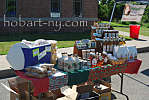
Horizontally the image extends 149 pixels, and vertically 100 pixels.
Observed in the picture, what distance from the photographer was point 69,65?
207 inches

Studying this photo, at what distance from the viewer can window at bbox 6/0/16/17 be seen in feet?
62.0

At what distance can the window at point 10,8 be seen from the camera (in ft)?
62.0

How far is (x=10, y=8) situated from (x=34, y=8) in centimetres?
198

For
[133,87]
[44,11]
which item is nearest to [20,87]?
[133,87]

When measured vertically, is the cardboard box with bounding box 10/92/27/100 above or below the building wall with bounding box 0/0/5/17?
below

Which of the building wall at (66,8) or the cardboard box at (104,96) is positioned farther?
the building wall at (66,8)

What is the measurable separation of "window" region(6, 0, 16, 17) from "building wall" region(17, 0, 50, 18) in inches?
14.7

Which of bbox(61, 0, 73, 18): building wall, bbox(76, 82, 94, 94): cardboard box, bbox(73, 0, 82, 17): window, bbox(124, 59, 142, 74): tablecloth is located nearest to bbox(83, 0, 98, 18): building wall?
bbox(73, 0, 82, 17): window

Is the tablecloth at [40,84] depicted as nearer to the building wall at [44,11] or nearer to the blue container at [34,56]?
the blue container at [34,56]

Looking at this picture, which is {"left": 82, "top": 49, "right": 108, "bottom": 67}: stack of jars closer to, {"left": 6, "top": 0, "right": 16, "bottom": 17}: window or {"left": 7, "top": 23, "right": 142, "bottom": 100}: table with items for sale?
{"left": 7, "top": 23, "right": 142, "bottom": 100}: table with items for sale

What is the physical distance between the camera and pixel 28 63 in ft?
16.3

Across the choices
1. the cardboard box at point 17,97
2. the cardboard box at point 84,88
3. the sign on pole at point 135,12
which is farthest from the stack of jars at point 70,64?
the sign on pole at point 135,12

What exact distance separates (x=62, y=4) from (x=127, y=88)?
46.8 feet

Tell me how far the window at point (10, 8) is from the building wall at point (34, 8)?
375 mm
